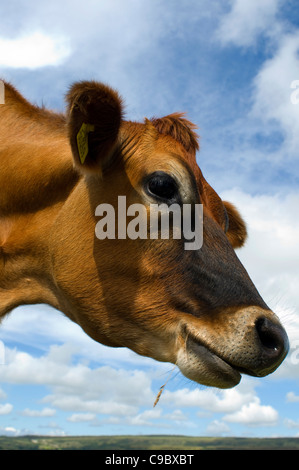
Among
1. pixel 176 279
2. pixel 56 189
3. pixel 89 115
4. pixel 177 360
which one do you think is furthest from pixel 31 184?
pixel 177 360

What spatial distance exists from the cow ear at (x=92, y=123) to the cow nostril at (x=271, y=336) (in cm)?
218

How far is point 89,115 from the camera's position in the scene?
4.69 m

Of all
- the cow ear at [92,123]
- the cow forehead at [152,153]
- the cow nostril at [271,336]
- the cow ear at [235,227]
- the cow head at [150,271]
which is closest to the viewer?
the cow nostril at [271,336]

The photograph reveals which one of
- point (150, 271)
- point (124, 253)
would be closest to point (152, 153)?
point (124, 253)

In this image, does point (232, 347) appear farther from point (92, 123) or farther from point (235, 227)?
point (235, 227)

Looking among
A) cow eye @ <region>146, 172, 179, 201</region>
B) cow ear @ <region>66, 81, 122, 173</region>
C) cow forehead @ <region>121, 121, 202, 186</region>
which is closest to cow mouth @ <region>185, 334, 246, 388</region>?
cow eye @ <region>146, 172, 179, 201</region>

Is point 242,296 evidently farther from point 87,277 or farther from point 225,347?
point 87,277

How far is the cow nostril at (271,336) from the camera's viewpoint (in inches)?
157

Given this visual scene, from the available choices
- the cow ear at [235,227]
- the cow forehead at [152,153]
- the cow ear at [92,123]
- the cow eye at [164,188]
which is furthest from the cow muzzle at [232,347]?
the cow ear at [235,227]

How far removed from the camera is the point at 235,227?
7277 mm

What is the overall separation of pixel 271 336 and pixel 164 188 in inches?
66.8

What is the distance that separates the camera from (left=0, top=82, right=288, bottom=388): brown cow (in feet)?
13.7

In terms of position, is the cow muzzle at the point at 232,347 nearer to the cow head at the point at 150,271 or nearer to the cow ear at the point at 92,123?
the cow head at the point at 150,271

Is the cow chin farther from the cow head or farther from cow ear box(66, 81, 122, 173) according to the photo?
cow ear box(66, 81, 122, 173)
